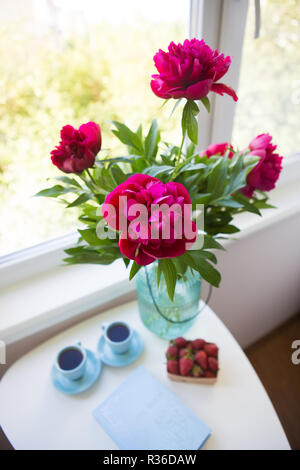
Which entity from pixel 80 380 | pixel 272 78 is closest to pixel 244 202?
pixel 80 380

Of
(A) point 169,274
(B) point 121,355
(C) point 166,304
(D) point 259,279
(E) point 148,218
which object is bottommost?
(D) point 259,279

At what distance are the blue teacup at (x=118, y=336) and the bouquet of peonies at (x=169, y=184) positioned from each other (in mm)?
253

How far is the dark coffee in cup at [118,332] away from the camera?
809 mm

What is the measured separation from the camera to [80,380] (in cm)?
77

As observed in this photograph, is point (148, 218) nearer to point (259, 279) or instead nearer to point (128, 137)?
point (128, 137)

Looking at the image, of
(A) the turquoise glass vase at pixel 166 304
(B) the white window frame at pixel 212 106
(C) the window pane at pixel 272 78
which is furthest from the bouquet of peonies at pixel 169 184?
(C) the window pane at pixel 272 78

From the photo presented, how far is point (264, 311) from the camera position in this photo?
5.07 ft

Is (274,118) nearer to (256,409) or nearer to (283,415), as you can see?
(256,409)

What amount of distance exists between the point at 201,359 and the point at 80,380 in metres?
0.29

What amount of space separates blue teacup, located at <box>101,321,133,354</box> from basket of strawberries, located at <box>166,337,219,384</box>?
0.10 meters

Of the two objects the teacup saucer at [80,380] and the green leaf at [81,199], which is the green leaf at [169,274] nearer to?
the green leaf at [81,199]

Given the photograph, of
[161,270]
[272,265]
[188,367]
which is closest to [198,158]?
[161,270]

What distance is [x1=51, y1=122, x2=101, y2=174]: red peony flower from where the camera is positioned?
50 cm

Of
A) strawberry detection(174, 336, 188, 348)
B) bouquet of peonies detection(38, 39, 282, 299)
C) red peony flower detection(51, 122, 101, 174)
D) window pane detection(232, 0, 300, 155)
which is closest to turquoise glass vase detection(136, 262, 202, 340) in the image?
strawberry detection(174, 336, 188, 348)
